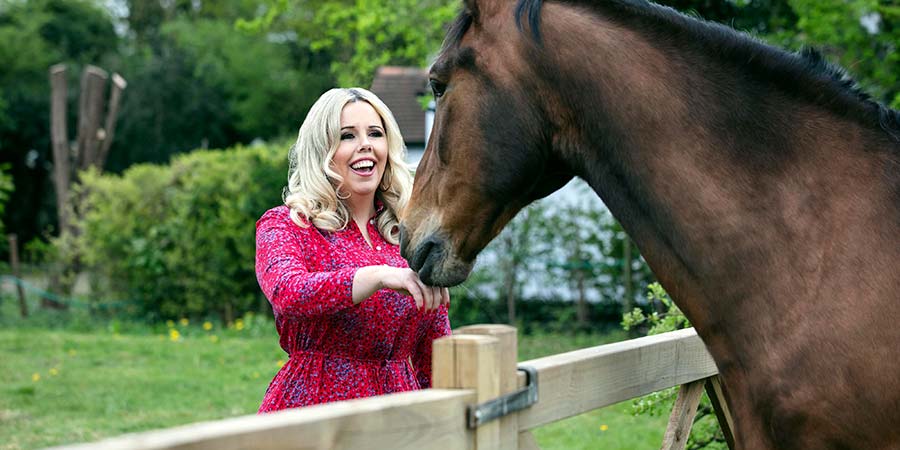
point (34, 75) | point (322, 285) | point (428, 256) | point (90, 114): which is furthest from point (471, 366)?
point (34, 75)

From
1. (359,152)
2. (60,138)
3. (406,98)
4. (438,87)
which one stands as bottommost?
(359,152)

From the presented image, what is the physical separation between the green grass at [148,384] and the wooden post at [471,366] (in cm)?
328

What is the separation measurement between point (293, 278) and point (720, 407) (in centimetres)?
151

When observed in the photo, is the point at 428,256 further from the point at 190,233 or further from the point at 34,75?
the point at 34,75

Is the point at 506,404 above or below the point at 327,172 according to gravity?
below

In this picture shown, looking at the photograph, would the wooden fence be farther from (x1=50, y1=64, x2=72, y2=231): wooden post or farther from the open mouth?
(x1=50, y1=64, x2=72, y2=231): wooden post

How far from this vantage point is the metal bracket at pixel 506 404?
175 cm

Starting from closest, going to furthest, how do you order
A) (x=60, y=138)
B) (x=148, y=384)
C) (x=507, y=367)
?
(x=507, y=367)
(x=148, y=384)
(x=60, y=138)

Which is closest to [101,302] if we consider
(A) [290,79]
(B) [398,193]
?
(B) [398,193]

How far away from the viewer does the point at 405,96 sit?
17.2 m

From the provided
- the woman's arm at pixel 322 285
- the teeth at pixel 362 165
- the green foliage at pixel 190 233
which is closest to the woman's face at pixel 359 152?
the teeth at pixel 362 165

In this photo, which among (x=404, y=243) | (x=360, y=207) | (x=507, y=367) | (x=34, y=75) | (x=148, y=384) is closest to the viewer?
(x=507, y=367)

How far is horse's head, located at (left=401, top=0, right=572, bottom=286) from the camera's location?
7.42 ft

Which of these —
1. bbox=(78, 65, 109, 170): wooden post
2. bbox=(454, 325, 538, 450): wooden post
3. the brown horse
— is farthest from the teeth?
bbox=(78, 65, 109, 170): wooden post
